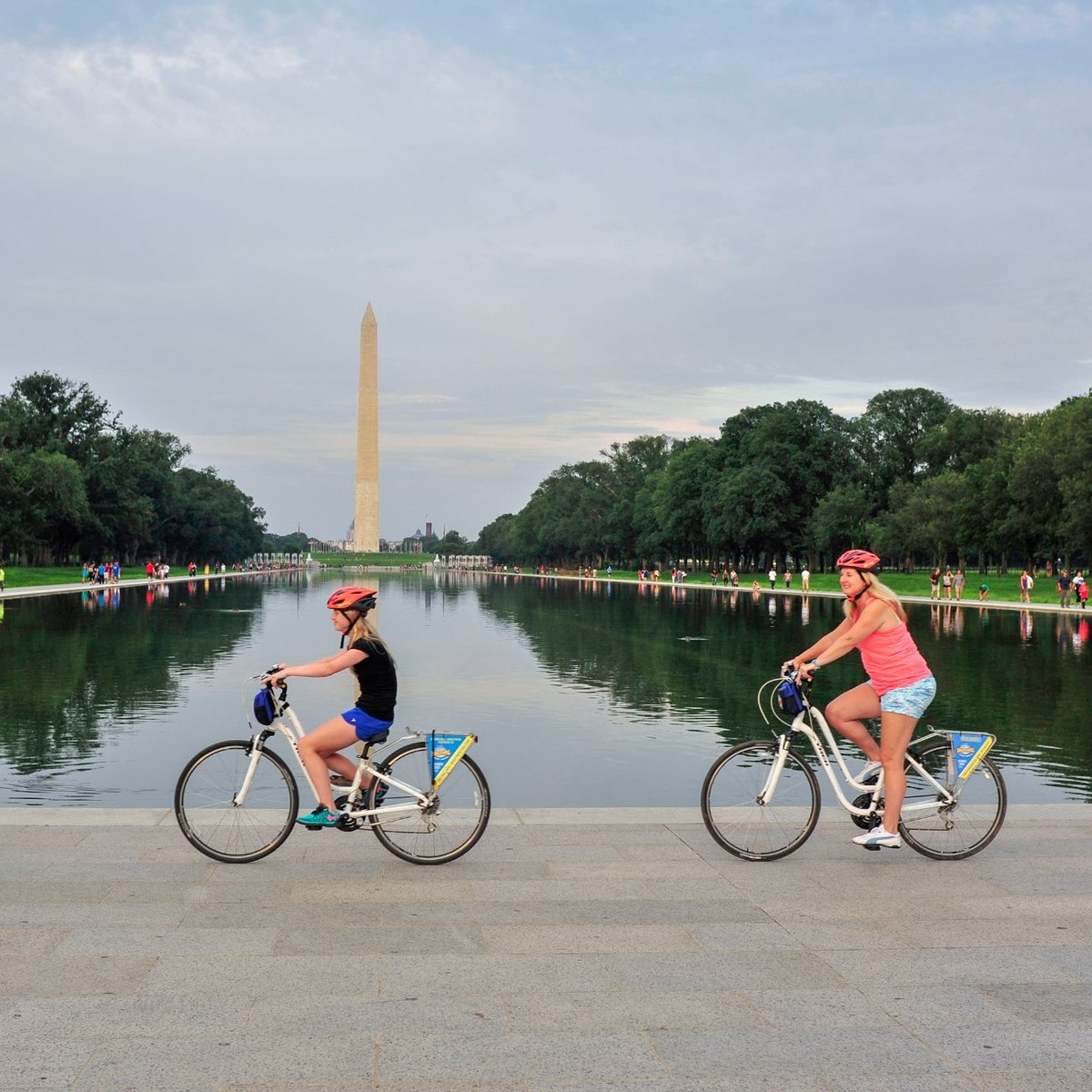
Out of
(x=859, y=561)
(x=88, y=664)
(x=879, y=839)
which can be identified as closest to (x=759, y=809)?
(x=879, y=839)

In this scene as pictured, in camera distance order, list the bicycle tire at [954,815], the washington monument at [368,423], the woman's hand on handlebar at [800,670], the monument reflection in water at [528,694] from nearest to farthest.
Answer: the woman's hand on handlebar at [800,670] < the bicycle tire at [954,815] < the monument reflection in water at [528,694] < the washington monument at [368,423]

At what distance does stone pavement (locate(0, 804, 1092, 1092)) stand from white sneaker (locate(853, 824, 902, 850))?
6.3 inches

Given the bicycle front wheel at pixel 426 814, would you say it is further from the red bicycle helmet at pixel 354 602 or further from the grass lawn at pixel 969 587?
the grass lawn at pixel 969 587

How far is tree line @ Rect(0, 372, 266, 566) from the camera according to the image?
273 ft

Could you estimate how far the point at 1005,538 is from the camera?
2950 inches

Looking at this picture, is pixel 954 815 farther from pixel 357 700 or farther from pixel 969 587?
pixel 969 587

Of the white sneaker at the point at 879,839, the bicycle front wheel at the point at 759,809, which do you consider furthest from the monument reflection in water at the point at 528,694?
the white sneaker at the point at 879,839

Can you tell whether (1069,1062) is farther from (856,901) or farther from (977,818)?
(977,818)

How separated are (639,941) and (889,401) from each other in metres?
97.0

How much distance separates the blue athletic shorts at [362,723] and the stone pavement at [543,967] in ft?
2.56

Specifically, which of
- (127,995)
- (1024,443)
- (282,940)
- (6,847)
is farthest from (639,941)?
(1024,443)

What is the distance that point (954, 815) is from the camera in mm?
7559

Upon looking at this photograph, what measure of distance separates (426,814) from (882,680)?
112 inches

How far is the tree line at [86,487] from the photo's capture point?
83.1 meters
